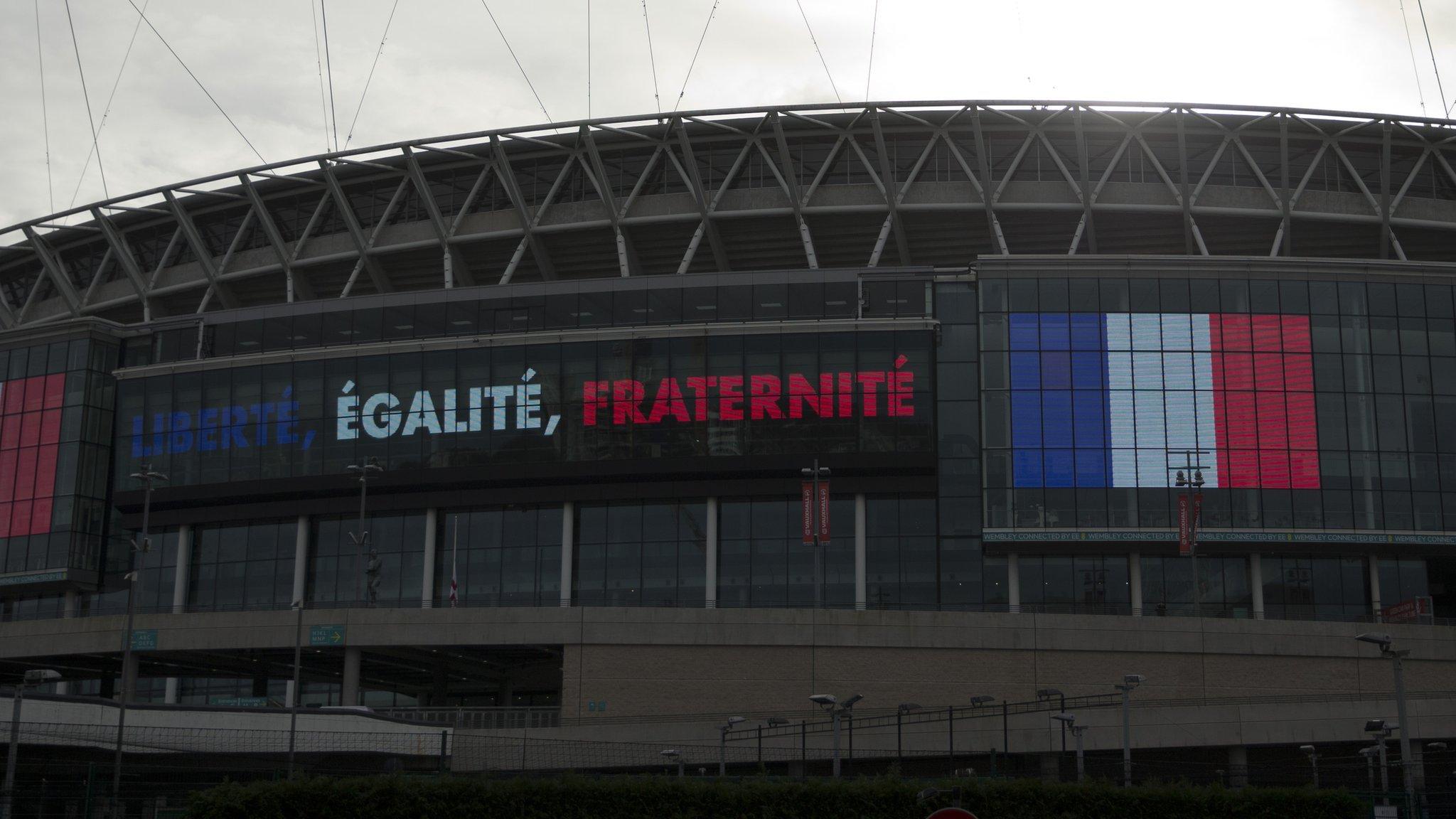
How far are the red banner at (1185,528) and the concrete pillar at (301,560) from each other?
154 feet

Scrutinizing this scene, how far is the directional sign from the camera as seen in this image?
252 ft

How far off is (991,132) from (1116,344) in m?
17.5

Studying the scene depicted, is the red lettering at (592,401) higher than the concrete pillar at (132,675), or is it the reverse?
the red lettering at (592,401)

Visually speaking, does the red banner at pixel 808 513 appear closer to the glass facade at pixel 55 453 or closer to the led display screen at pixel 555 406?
the led display screen at pixel 555 406

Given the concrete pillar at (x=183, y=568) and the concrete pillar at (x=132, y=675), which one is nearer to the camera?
the concrete pillar at (x=132, y=675)

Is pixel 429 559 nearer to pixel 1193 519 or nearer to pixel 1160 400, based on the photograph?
pixel 1160 400

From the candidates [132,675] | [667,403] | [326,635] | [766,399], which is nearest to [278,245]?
[667,403]

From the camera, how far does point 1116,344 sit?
82438mm

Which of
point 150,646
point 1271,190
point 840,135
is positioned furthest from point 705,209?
point 150,646

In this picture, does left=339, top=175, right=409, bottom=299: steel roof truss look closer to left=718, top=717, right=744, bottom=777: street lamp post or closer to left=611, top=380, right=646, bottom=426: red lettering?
left=611, top=380, right=646, bottom=426: red lettering

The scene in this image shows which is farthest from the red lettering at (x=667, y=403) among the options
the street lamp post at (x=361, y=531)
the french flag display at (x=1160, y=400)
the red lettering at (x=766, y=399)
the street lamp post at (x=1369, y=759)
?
the street lamp post at (x=1369, y=759)

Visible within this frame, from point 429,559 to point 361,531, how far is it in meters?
10.5

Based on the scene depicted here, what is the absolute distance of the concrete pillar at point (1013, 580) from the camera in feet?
267

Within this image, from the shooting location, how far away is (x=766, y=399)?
8369 cm
